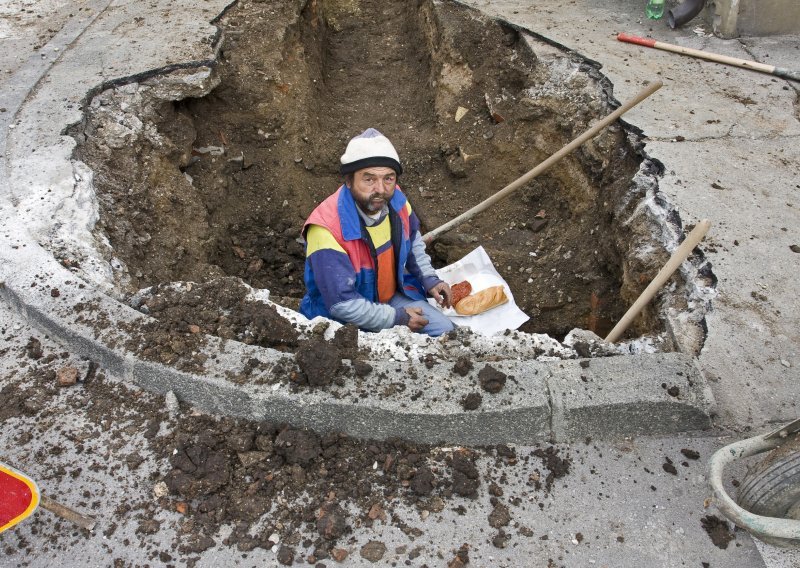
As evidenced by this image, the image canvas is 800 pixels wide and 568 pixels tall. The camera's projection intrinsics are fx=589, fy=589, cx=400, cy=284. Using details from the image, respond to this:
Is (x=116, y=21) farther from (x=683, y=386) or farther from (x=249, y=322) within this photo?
(x=683, y=386)

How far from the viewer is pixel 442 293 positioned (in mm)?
3748

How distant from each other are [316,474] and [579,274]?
2516 millimetres

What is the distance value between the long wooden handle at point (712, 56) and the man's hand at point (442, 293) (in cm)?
333

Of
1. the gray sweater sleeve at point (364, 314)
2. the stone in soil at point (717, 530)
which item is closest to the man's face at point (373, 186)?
the gray sweater sleeve at point (364, 314)

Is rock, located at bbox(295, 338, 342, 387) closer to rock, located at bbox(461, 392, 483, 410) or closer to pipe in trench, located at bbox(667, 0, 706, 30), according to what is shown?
rock, located at bbox(461, 392, 483, 410)

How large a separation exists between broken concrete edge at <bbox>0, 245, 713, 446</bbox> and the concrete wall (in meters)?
4.44

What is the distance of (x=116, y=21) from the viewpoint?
5844mm

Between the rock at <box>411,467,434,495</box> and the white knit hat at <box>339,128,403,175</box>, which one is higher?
the white knit hat at <box>339,128,403,175</box>

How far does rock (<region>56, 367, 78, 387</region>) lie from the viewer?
272 cm

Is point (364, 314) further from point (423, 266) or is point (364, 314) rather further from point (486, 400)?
point (486, 400)

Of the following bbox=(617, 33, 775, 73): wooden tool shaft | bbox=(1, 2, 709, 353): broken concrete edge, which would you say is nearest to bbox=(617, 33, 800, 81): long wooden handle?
bbox=(617, 33, 775, 73): wooden tool shaft

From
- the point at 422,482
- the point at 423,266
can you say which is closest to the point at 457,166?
the point at 423,266

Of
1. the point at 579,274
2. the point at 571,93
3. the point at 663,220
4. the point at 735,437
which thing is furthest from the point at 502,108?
the point at 735,437

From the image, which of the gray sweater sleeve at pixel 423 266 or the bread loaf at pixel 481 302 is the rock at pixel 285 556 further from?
the bread loaf at pixel 481 302
